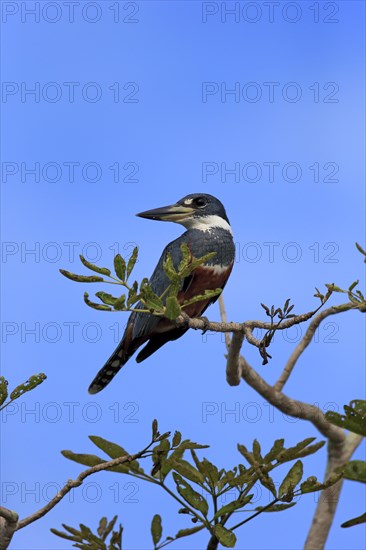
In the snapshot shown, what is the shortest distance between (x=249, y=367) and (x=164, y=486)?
3383 millimetres

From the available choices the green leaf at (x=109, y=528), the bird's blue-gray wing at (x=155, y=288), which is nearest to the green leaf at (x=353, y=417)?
the green leaf at (x=109, y=528)

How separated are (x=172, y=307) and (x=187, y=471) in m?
0.79

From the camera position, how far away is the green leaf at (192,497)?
3.33 m

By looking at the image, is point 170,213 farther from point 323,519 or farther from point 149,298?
point 149,298

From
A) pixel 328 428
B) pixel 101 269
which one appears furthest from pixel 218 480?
pixel 328 428

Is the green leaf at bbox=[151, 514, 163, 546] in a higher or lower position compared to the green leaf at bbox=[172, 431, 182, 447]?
lower

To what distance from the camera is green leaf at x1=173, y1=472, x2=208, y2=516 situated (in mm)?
3326

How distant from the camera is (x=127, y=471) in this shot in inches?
143

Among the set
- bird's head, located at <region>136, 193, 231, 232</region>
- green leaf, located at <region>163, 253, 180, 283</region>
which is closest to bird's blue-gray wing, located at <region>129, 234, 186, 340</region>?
bird's head, located at <region>136, 193, 231, 232</region>

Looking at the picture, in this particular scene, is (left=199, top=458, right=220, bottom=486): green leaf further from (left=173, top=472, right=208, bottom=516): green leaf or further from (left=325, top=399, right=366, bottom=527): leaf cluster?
(left=325, top=399, right=366, bottom=527): leaf cluster

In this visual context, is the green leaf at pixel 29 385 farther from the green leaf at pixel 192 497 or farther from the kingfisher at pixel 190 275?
the kingfisher at pixel 190 275

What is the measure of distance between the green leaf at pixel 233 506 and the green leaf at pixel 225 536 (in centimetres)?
5

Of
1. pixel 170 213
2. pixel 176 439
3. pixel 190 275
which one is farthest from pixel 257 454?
pixel 170 213

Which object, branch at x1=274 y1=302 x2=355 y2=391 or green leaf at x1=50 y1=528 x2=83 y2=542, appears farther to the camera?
branch at x1=274 y1=302 x2=355 y2=391
